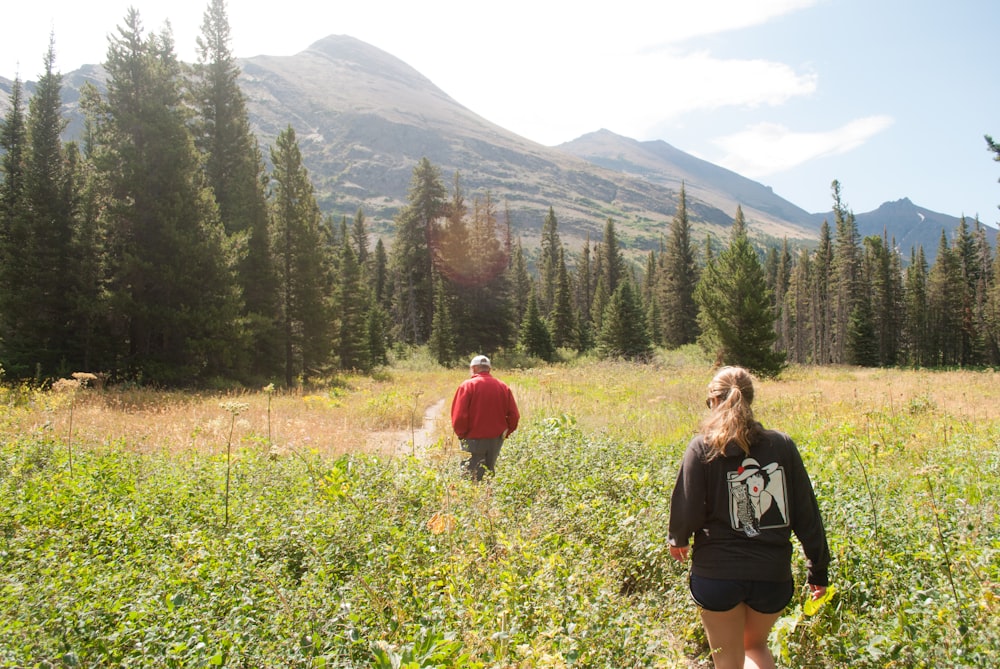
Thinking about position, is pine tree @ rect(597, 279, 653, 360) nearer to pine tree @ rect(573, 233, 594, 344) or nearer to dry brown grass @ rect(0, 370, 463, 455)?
pine tree @ rect(573, 233, 594, 344)

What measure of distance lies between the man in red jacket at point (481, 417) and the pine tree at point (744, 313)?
23910mm

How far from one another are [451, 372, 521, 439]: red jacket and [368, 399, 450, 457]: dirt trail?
2.18 m

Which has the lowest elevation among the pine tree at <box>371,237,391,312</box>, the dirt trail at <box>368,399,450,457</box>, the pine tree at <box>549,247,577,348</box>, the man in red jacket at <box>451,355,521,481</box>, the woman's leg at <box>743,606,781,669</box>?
the dirt trail at <box>368,399,450,457</box>

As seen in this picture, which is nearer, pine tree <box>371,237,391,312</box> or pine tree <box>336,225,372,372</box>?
pine tree <box>336,225,372,372</box>

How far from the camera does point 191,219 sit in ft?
63.1

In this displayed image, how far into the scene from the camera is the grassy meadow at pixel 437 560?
3.19 meters

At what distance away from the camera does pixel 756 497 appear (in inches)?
120

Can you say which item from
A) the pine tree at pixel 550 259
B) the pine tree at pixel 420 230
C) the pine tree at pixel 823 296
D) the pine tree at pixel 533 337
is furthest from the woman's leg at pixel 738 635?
the pine tree at pixel 550 259

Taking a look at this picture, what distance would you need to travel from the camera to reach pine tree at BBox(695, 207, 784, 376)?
28297mm

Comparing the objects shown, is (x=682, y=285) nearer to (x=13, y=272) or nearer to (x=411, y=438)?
(x=411, y=438)

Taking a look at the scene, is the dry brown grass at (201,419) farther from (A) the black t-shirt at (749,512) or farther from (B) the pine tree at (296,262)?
(B) the pine tree at (296,262)

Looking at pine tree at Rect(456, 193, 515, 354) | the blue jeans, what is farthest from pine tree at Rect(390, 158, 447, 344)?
the blue jeans

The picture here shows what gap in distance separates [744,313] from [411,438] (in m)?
24.2

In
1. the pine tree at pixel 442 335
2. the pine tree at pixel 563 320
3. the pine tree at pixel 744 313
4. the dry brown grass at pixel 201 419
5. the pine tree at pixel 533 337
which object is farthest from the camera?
the pine tree at pixel 563 320
